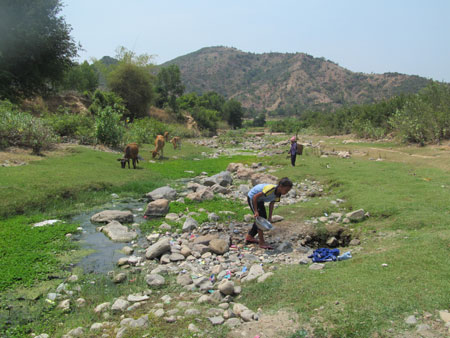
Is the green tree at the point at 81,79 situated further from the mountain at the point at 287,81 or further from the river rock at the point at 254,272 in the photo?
the mountain at the point at 287,81

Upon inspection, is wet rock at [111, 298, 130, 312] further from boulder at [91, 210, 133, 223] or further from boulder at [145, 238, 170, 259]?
boulder at [91, 210, 133, 223]

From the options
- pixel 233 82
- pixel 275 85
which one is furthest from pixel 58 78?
pixel 233 82

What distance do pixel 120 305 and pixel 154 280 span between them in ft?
3.00

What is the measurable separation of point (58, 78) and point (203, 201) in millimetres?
11671

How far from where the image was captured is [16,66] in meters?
15.4

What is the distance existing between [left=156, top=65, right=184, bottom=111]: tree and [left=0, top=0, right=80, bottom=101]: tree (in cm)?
3877

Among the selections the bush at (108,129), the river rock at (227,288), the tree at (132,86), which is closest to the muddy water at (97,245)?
the river rock at (227,288)

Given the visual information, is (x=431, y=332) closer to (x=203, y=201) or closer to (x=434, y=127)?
(x=203, y=201)

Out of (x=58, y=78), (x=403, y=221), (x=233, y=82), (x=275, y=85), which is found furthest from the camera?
(x=233, y=82)

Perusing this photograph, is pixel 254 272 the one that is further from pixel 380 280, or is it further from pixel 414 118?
pixel 414 118

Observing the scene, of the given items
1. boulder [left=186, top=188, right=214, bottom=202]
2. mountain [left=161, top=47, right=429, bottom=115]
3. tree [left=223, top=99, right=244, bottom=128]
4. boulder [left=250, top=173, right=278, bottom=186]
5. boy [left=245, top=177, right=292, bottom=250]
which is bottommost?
boulder [left=186, top=188, right=214, bottom=202]

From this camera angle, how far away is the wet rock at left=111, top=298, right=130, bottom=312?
4.95 m

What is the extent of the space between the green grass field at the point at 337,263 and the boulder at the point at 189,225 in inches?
67.8

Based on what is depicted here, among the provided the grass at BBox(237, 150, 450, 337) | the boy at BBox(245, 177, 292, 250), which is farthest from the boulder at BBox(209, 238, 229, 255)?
the grass at BBox(237, 150, 450, 337)
